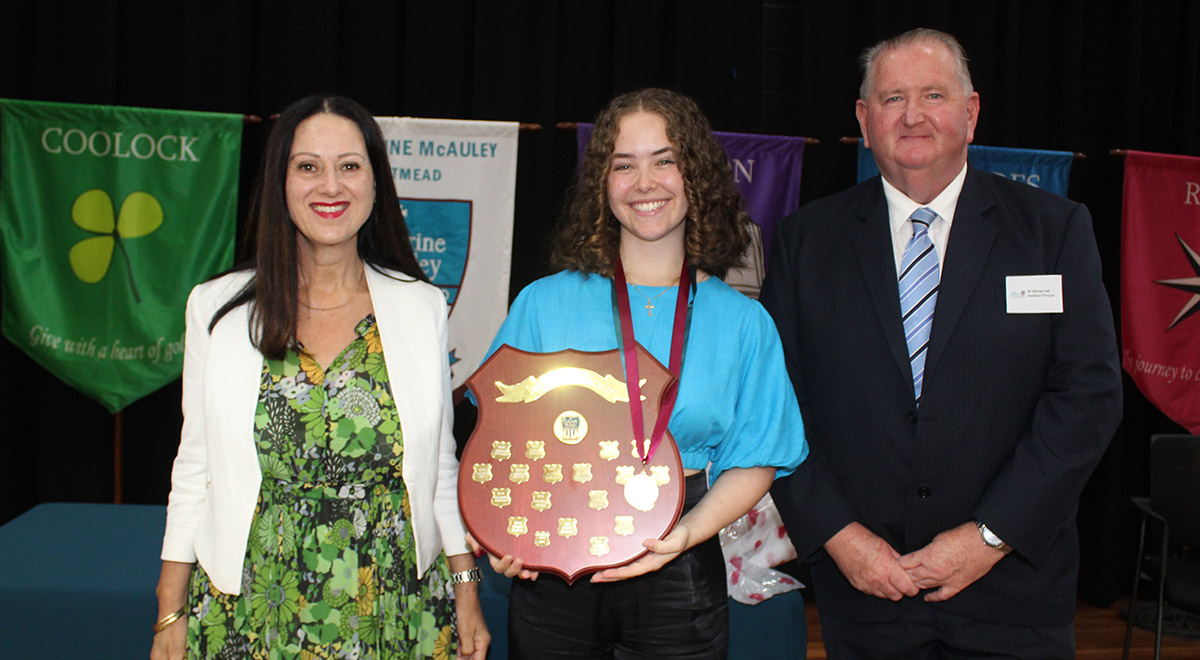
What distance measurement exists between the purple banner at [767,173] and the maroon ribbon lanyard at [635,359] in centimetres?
253

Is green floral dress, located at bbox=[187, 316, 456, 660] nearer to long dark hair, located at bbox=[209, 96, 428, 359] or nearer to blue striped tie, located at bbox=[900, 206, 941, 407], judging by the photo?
long dark hair, located at bbox=[209, 96, 428, 359]

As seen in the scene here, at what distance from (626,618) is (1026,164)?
375 cm

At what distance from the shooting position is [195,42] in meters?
4.08

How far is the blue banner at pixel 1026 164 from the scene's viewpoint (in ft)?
14.1

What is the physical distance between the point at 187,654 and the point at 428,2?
11.1ft

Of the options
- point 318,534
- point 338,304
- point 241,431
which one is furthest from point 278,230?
point 318,534

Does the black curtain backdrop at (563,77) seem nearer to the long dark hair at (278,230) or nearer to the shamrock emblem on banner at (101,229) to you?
the shamrock emblem on banner at (101,229)

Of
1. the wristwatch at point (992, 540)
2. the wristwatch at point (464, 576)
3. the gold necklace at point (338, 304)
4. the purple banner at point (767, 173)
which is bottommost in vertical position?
the wristwatch at point (464, 576)

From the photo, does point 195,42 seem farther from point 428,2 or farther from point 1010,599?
point 1010,599

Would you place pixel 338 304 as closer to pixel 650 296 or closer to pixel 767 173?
pixel 650 296

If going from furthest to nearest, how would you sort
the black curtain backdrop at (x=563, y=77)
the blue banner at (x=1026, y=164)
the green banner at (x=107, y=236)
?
1. the blue banner at (x=1026, y=164)
2. the black curtain backdrop at (x=563, y=77)
3. the green banner at (x=107, y=236)

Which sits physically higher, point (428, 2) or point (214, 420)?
point (428, 2)

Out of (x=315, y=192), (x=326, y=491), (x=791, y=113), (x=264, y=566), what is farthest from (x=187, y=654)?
(x=791, y=113)

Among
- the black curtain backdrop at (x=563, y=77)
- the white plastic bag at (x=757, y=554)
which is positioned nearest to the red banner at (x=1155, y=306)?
the black curtain backdrop at (x=563, y=77)
